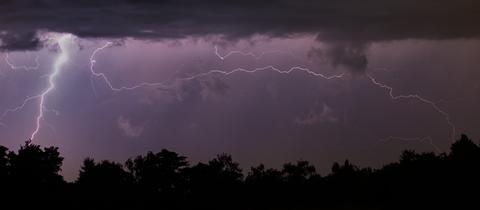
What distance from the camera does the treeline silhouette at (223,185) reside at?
4619 centimetres

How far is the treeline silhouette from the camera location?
46.2 metres

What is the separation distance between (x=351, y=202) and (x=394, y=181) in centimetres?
441

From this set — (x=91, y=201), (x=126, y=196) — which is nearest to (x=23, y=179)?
(x=91, y=201)

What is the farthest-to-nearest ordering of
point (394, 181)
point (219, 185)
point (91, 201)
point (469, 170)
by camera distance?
1. point (219, 185)
2. point (394, 181)
3. point (91, 201)
4. point (469, 170)

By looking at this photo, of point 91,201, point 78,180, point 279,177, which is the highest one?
point 279,177

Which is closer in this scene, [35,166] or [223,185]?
[35,166]

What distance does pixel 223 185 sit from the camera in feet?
218

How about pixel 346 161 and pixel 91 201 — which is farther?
pixel 346 161

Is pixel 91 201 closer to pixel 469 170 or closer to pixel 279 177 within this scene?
pixel 469 170

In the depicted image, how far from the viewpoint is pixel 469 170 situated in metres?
46.6

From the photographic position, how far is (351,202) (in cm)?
5734

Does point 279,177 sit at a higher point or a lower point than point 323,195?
higher

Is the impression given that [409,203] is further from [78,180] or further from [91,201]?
[78,180]

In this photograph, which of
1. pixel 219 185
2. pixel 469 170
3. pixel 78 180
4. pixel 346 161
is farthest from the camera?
pixel 346 161
